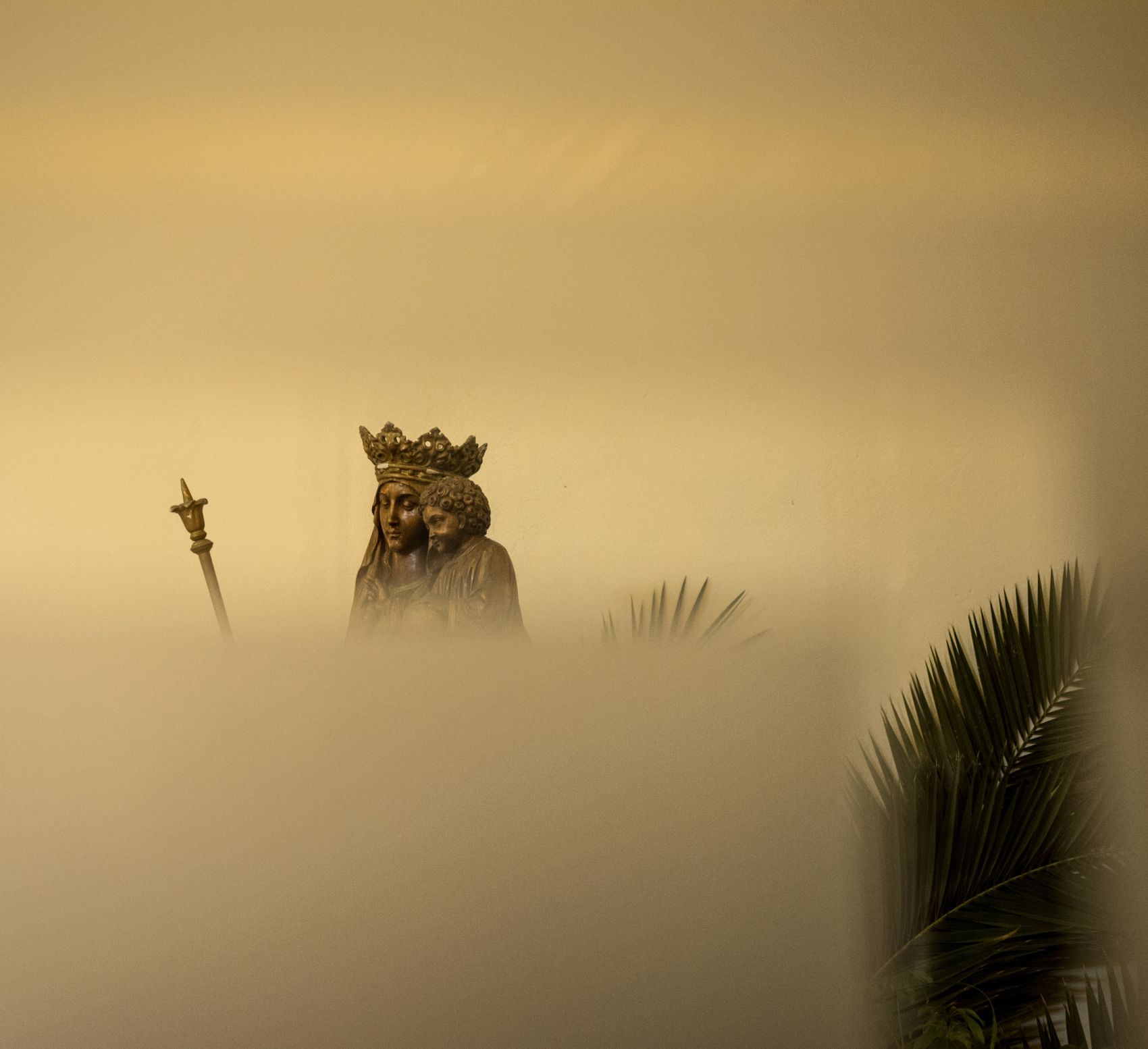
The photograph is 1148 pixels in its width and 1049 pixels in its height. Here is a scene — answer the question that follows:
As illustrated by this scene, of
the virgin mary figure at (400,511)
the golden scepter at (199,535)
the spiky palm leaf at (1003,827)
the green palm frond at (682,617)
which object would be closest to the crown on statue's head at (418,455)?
the virgin mary figure at (400,511)

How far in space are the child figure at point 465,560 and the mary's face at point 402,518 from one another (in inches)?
1.1

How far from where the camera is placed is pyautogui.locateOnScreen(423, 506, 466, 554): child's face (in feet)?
6.54

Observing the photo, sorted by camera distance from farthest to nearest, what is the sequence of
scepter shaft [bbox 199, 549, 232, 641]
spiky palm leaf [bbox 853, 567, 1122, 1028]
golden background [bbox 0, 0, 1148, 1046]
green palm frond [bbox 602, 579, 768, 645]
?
1. golden background [bbox 0, 0, 1148, 1046]
2. green palm frond [bbox 602, 579, 768, 645]
3. scepter shaft [bbox 199, 549, 232, 641]
4. spiky palm leaf [bbox 853, 567, 1122, 1028]

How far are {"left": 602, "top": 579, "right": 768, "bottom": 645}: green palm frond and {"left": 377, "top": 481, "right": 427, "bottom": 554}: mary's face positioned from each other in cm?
62

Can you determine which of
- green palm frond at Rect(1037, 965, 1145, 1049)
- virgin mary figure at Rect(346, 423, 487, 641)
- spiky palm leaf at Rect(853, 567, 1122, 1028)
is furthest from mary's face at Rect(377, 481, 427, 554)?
green palm frond at Rect(1037, 965, 1145, 1049)

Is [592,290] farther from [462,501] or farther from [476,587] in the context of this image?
[476,587]

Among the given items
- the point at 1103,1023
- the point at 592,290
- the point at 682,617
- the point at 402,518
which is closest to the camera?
the point at 1103,1023

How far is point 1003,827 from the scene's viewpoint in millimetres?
1953

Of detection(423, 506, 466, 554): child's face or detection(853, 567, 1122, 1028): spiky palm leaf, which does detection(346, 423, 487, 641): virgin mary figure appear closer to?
detection(423, 506, 466, 554): child's face

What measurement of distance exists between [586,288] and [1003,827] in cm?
166

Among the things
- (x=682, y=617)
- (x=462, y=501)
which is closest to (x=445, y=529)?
(x=462, y=501)

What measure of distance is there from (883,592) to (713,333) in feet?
2.56

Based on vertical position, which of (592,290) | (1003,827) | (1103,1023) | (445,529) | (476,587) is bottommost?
(1103,1023)

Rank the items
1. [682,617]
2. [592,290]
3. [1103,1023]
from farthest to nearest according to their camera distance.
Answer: [592,290], [682,617], [1103,1023]
